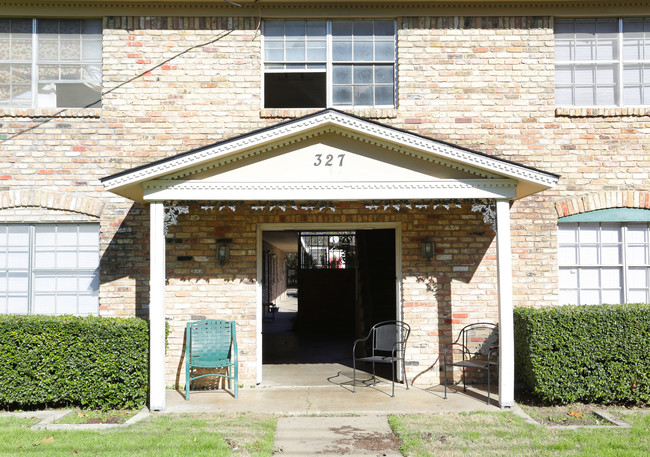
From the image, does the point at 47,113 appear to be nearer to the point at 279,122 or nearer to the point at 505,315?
the point at 279,122

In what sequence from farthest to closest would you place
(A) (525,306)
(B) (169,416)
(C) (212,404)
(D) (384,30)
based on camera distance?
1. (D) (384,30)
2. (A) (525,306)
3. (C) (212,404)
4. (B) (169,416)

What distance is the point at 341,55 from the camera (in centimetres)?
894

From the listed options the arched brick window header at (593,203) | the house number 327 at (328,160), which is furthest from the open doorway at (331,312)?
the arched brick window header at (593,203)

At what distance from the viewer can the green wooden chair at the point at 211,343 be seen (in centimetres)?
783

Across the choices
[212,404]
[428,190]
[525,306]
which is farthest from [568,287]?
[212,404]

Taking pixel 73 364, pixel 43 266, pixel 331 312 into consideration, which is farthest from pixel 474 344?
pixel 331 312

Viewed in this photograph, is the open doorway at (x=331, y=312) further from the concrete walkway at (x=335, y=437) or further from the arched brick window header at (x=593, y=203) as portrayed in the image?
the arched brick window header at (x=593, y=203)

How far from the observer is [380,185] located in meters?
7.05

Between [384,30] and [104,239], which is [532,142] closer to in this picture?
[384,30]

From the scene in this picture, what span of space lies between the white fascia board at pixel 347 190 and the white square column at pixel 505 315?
0.38 meters

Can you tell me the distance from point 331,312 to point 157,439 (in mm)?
11086

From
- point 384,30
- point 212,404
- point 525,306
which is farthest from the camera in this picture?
point 384,30

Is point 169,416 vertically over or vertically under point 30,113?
under

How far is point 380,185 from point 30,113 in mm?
5647
